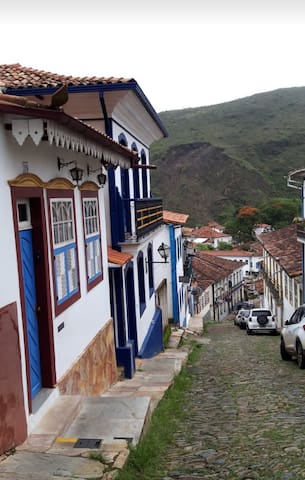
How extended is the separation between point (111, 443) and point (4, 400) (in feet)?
3.91

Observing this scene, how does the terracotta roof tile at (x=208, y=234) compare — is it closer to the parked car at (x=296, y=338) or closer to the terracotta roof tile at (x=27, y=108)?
the parked car at (x=296, y=338)

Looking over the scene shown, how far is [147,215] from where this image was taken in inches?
559

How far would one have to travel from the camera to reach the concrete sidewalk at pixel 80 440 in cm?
453

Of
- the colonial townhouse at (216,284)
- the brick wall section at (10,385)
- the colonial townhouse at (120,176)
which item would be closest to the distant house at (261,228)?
the colonial townhouse at (216,284)

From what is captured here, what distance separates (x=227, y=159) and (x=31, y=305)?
104 m

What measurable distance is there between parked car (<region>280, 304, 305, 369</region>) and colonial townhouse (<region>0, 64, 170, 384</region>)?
139 inches

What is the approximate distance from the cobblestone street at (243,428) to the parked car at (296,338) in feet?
1.28

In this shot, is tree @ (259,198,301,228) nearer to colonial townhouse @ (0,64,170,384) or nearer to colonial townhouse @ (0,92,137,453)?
colonial townhouse @ (0,64,170,384)

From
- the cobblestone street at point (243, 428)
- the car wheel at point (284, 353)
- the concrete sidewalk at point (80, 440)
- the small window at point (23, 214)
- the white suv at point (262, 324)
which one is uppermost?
the small window at point (23, 214)

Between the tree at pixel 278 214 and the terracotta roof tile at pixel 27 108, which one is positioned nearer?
the terracotta roof tile at pixel 27 108

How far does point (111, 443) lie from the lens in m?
5.31

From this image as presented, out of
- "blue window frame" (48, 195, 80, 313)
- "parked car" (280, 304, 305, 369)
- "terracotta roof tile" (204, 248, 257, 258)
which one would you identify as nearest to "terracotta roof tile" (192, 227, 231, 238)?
"terracotta roof tile" (204, 248, 257, 258)

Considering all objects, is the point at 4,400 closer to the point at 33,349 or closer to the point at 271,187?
the point at 33,349

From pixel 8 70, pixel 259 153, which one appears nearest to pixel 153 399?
pixel 8 70
